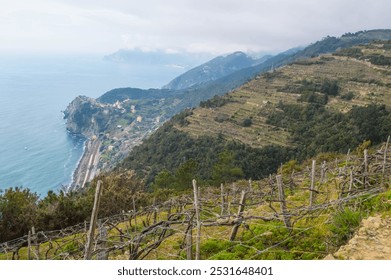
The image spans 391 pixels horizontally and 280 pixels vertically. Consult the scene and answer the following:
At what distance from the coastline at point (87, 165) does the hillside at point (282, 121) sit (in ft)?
74.7

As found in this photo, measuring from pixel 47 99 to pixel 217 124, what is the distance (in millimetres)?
149224

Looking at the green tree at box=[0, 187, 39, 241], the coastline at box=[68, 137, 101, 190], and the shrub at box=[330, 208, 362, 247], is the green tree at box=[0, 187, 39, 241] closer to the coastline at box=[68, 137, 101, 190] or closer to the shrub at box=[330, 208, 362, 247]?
the shrub at box=[330, 208, 362, 247]

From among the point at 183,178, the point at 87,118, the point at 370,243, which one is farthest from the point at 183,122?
the point at 87,118

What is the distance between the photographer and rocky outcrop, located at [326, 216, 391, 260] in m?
4.23

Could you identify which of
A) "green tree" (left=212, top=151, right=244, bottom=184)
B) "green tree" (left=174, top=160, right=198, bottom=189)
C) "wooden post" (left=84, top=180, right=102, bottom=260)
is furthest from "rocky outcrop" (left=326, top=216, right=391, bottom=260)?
"green tree" (left=212, top=151, right=244, bottom=184)

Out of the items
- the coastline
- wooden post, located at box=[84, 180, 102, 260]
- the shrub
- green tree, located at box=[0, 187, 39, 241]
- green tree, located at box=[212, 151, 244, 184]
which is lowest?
the coastline

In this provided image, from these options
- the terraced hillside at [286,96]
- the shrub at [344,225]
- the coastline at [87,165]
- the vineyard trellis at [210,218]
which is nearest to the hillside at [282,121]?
the terraced hillside at [286,96]

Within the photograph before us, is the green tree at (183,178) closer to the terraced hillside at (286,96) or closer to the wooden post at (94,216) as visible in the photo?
the terraced hillside at (286,96)

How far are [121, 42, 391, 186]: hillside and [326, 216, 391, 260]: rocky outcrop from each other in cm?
3418

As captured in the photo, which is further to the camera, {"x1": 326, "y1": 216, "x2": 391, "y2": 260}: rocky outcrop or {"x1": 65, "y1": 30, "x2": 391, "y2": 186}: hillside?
{"x1": 65, "y1": 30, "x2": 391, "y2": 186}: hillside

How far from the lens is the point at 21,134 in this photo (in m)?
108

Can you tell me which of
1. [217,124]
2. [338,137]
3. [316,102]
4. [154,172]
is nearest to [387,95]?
[316,102]

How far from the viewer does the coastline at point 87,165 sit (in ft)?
262

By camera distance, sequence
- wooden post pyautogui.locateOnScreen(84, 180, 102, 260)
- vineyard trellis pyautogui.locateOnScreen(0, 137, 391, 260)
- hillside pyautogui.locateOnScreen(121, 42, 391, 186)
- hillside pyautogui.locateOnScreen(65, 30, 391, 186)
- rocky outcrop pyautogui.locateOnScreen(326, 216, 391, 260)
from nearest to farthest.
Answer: wooden post pyautogui.locateOnScreen(84, 180, 102, 260) < rocky outcrop pyautogui.locateOnScreen(326, 216, 391, 260) < vineyard trellis pyautogui.locateOnScreen(0, 137, 391, 260) < hillside pyautogui.locateOnScreen(121, 42, 391, 186) < hillside pyautogui.locateOnScreen(65, 30, 391, 186)
